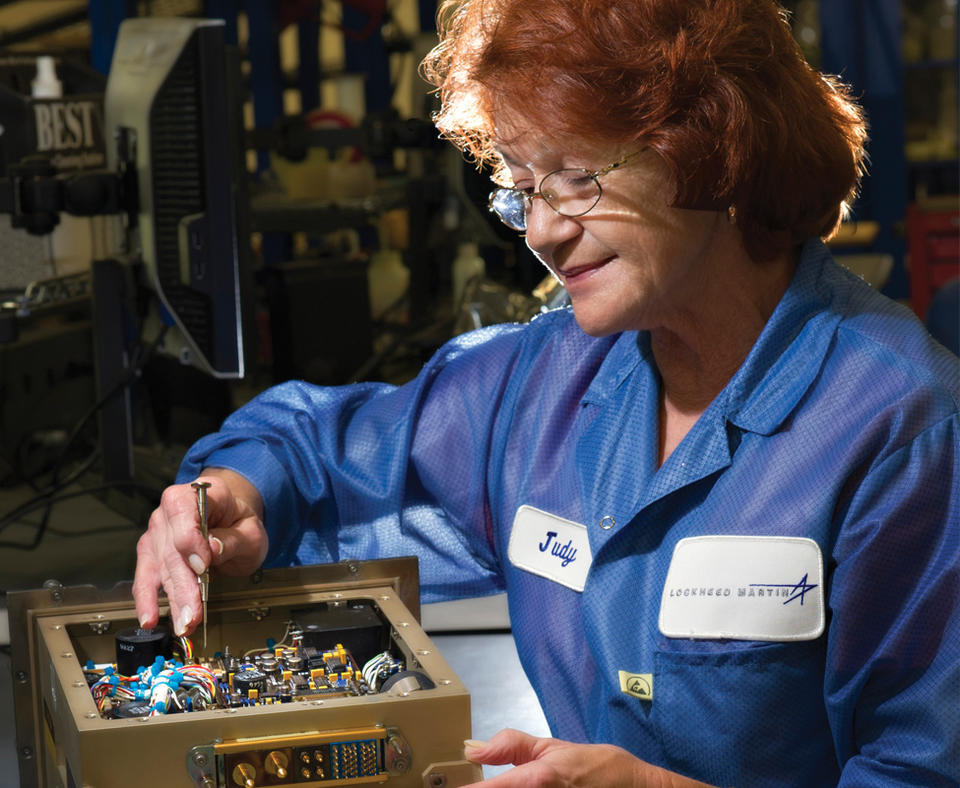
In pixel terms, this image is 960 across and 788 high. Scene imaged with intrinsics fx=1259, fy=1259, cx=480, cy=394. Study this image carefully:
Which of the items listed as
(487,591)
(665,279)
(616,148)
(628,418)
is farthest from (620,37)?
(487,591)

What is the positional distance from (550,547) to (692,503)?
167 millimetres

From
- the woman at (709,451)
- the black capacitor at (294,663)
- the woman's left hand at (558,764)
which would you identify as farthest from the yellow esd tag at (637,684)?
the black capacitor at (294,663)

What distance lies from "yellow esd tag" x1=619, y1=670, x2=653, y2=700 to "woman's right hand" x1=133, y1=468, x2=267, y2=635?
358 mm

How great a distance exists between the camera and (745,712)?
105 cm

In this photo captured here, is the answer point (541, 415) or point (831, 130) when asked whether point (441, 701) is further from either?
point (831, 130)

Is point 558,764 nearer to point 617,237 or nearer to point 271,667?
point 271,667

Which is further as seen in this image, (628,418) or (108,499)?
(108,499)

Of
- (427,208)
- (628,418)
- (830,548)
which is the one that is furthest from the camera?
(427,208)

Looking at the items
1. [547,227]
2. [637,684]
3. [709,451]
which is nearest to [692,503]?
[709,451]

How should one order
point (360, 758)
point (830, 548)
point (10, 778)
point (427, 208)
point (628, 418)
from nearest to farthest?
point (360, 758) < point (830, 548) < point (628, 418) < point (10, 778) < point (427, 208)

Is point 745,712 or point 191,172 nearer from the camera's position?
point 745,712

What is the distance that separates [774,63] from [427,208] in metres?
2.88

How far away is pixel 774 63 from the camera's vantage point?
1.08 m

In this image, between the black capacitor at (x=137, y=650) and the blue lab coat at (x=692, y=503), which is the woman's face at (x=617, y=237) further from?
the black capacitor at (x=137, y=650)
